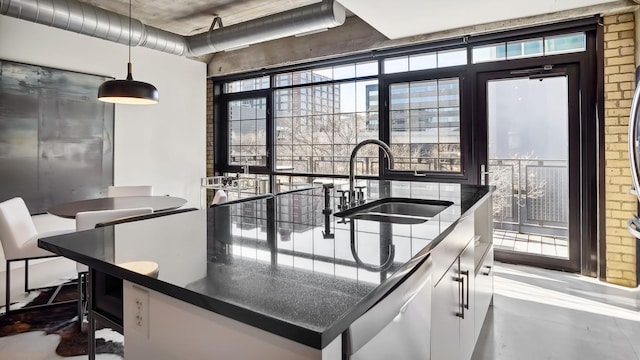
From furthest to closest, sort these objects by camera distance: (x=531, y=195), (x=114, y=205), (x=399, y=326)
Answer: (x=531, y=195)
(x=114, y=205)
(x=399, y=326)

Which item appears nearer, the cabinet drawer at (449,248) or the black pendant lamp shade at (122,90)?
the cabinet drawer at (449,248)

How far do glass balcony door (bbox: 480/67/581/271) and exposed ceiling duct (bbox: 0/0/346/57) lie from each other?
1.96 meters

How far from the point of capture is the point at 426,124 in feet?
14.0

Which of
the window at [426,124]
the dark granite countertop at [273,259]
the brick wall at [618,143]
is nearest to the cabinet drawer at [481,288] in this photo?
the dark granite countertop at [273,259]

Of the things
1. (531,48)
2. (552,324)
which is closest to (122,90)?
(552,324)

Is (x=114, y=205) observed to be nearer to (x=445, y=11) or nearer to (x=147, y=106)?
(x=147, y=106)

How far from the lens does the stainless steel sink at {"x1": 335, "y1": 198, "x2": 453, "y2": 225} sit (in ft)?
6.57

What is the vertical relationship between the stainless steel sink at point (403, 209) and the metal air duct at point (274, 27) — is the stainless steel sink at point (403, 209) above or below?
below

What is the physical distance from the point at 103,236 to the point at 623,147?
4.05 meters

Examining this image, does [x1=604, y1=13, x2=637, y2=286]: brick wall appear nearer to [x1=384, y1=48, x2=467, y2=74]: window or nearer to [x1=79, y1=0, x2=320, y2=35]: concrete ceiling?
[x1=384, y1=48, x2=467, y2=74]: window

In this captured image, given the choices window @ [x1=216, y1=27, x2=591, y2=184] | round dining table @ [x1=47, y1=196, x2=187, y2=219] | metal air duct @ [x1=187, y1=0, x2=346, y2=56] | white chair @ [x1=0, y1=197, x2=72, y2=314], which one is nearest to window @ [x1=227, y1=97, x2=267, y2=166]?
window @ [x1=216, y1=27, x2=591, y2=184]

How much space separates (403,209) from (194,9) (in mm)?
3643

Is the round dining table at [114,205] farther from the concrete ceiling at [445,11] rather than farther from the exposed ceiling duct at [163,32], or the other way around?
the concrete ceiling at [445,11]

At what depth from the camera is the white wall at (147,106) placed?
396cm
